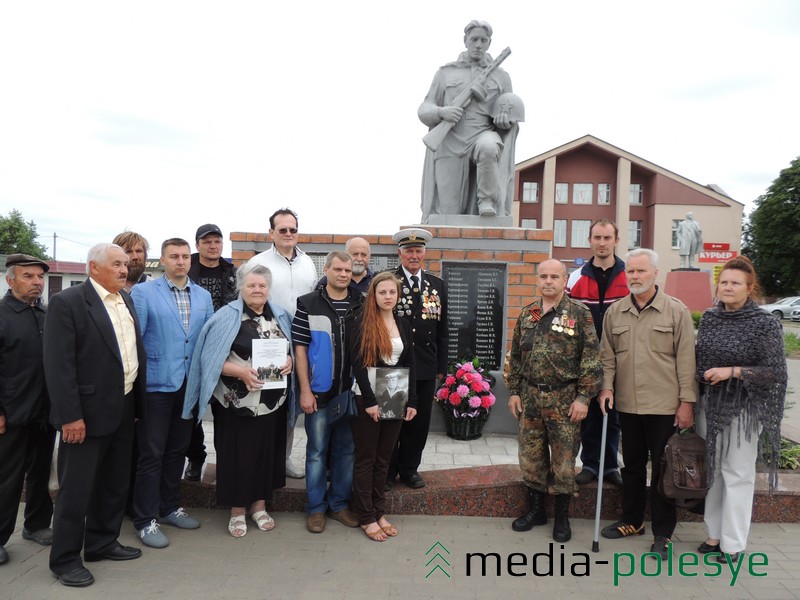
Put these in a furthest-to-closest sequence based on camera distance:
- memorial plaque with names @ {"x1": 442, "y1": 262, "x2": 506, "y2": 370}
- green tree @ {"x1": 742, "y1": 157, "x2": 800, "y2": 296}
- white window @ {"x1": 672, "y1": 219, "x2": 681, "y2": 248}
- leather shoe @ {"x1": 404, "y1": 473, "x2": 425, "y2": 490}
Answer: green tree @ {"x1": 742, "y1": 157, "x2": 800, "y2": 296}, white window @ {"x1": 672, "y1": 219, "x2": 681, "y2": 248}, memorial plaque with names @ {"x1": 442, "y1": 262, "x2": 506, "y2": 370}, leather shoe @ {"x1": 404, "y1": 473, "x2": 425, "y2": 490}

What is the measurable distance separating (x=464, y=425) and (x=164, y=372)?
9.71ft

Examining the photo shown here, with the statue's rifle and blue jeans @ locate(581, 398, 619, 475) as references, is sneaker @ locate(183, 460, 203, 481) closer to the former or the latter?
blue jeans @ locate(581, 398, 619, 475)

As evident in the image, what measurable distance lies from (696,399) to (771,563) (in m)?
0.99

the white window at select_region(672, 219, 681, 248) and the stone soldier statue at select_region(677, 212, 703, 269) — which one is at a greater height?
the white window at select_region(672, 219, 681, 248)

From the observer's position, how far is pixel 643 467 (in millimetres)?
3354

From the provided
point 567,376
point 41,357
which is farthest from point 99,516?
point 567,376

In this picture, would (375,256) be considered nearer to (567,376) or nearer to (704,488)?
(567,376)

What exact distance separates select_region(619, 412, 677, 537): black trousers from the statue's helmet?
3.58m

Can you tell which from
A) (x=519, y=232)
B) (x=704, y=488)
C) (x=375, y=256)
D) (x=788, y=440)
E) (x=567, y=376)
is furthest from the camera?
(x=375, y=256)

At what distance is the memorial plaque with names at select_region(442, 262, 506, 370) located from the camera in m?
5.61

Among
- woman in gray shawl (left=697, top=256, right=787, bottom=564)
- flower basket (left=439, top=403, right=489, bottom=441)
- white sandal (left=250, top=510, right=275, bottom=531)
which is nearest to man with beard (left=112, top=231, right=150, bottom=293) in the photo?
white sandal (left=250, top=510, right=275, bottom=531)

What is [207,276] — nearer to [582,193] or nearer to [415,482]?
[415,482]

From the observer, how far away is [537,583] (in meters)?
2.82

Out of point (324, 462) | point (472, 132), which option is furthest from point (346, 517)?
point (472, 132)
